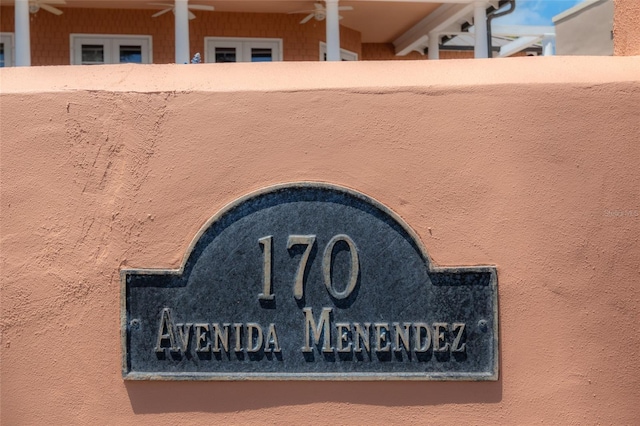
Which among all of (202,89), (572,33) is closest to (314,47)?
(572,33)

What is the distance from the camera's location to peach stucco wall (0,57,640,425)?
3.08m

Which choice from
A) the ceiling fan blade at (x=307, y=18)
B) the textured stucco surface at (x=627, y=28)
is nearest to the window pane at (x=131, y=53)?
the ceiling fan blade at (x=307, y=18)

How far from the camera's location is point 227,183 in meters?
3.15

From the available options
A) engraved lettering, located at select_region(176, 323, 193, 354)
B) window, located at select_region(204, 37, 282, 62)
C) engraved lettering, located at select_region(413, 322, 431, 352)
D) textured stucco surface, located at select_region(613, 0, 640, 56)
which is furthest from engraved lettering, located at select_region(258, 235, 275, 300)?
window, located at select_region(204, 37, 282, 62)

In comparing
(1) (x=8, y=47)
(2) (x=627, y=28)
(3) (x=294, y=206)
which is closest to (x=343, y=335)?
(3) (x=294, y=206)

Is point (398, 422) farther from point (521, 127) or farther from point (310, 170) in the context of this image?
point (521, 127)

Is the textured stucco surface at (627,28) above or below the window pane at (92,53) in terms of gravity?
below

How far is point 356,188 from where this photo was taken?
123 inches

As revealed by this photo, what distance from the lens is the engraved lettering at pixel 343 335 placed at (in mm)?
3115

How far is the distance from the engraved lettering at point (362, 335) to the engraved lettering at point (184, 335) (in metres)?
0.77

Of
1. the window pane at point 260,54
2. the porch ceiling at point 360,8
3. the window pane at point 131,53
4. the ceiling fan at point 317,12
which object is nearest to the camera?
the porch ceiling at point 360,8

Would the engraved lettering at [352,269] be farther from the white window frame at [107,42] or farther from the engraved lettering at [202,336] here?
the white window frame at [107,42]

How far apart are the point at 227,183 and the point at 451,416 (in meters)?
1.48

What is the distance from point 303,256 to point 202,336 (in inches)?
23.4
